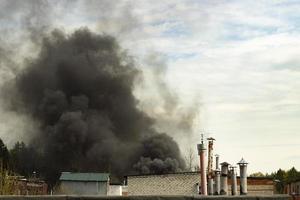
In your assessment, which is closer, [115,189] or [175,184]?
[175,184]

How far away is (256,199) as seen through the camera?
747cm

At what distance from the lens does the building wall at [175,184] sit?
44.5 metres

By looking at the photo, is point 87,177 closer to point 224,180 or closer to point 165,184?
point 165,184

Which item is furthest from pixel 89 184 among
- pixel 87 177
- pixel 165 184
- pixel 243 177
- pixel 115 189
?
pixel 243 177

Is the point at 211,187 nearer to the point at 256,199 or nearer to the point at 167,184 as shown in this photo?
the point at 167,184

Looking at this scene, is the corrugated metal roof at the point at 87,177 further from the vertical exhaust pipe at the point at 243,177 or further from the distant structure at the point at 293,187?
the vertical exhaust pipe at the point at 243,177

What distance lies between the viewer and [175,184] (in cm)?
4584

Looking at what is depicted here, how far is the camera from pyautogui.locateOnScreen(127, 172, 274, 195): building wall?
146ft

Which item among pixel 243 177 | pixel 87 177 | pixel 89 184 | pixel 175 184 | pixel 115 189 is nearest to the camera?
pixel 243 177

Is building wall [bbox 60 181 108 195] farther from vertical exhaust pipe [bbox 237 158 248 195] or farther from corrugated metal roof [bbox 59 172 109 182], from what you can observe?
vertical exhaust pipe [bbox 237 158 248 195]

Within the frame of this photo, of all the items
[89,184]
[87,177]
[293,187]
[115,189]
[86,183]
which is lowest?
[115,189]

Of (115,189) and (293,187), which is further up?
(293,187)

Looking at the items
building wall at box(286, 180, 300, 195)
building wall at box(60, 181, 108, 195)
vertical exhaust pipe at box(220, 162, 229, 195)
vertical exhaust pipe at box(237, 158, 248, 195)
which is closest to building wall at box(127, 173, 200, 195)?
building wall at box(60, 181, 108, 195)

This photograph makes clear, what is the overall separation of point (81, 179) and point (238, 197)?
53.2 m
